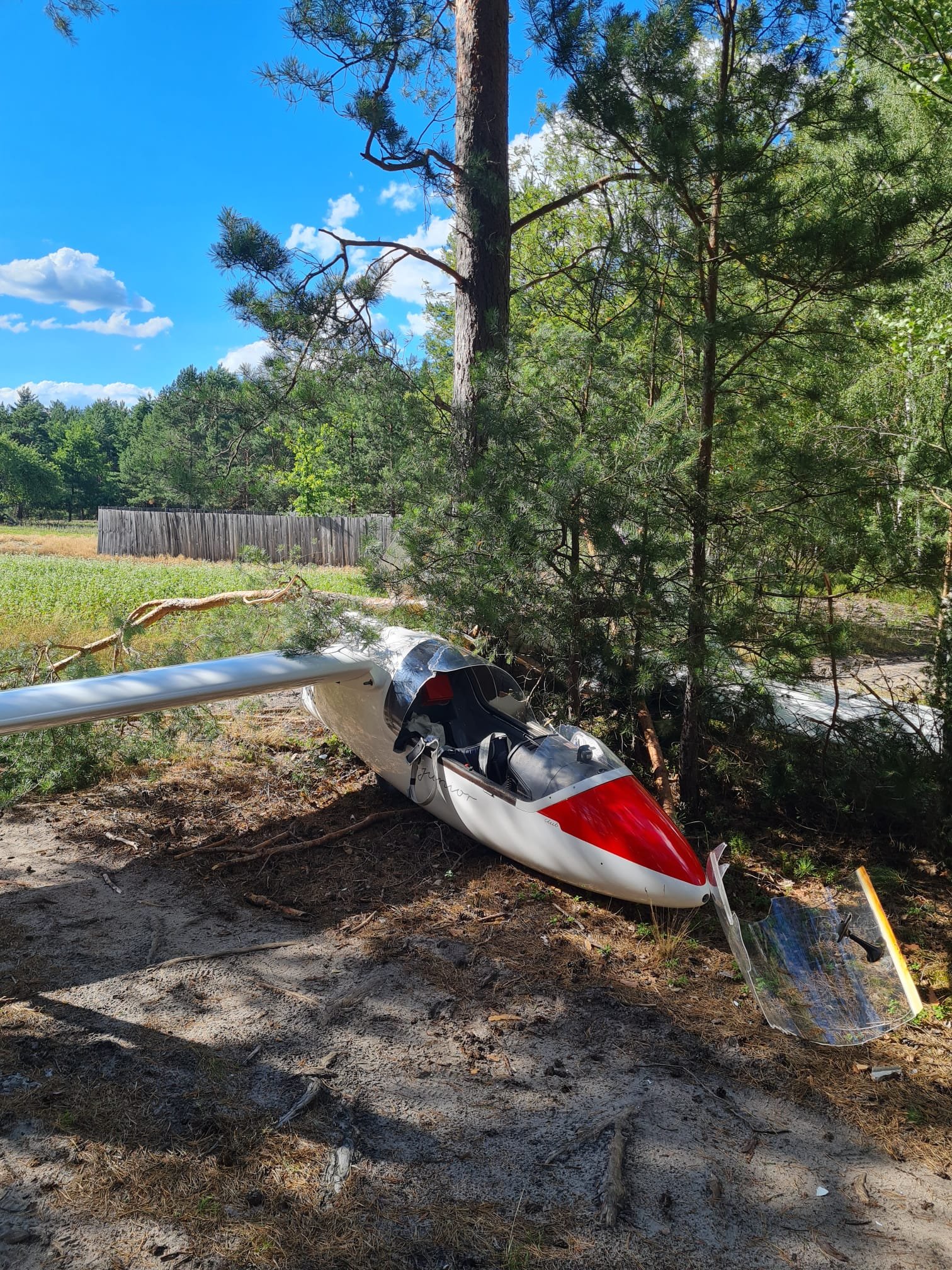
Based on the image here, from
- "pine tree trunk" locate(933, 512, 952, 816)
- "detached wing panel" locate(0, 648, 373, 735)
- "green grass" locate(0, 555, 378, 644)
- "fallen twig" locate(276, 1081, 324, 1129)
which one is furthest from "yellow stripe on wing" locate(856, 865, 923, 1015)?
"green grass" locate(0, 555, 378, 644)

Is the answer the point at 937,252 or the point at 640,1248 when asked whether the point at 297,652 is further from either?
the point at 937,252

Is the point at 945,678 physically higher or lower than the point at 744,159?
lower

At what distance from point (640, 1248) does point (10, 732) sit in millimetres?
4508

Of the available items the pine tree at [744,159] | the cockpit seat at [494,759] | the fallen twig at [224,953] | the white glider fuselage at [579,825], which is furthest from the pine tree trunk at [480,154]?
the fallen twig at [224,953]

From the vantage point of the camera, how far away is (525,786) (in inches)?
221

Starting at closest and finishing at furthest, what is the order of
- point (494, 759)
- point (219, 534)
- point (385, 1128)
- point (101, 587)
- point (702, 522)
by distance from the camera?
point (385, 1128), point (494, 759), point (702, 522), point (101, 587), point (219, 534)

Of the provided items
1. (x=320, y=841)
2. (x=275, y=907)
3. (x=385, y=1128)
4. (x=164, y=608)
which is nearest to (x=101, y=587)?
(x=164, y=608)

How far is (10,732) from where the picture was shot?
203 inches

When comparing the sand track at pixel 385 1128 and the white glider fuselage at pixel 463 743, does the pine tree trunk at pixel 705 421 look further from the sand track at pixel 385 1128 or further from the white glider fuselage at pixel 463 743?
the sand track at pixel 385 1128

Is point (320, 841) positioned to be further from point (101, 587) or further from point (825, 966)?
point (101, 587)

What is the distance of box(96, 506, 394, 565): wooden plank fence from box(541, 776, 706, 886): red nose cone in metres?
23.7

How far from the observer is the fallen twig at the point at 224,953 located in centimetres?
486

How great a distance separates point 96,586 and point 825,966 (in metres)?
17.6

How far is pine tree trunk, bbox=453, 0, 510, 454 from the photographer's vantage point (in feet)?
26.8
